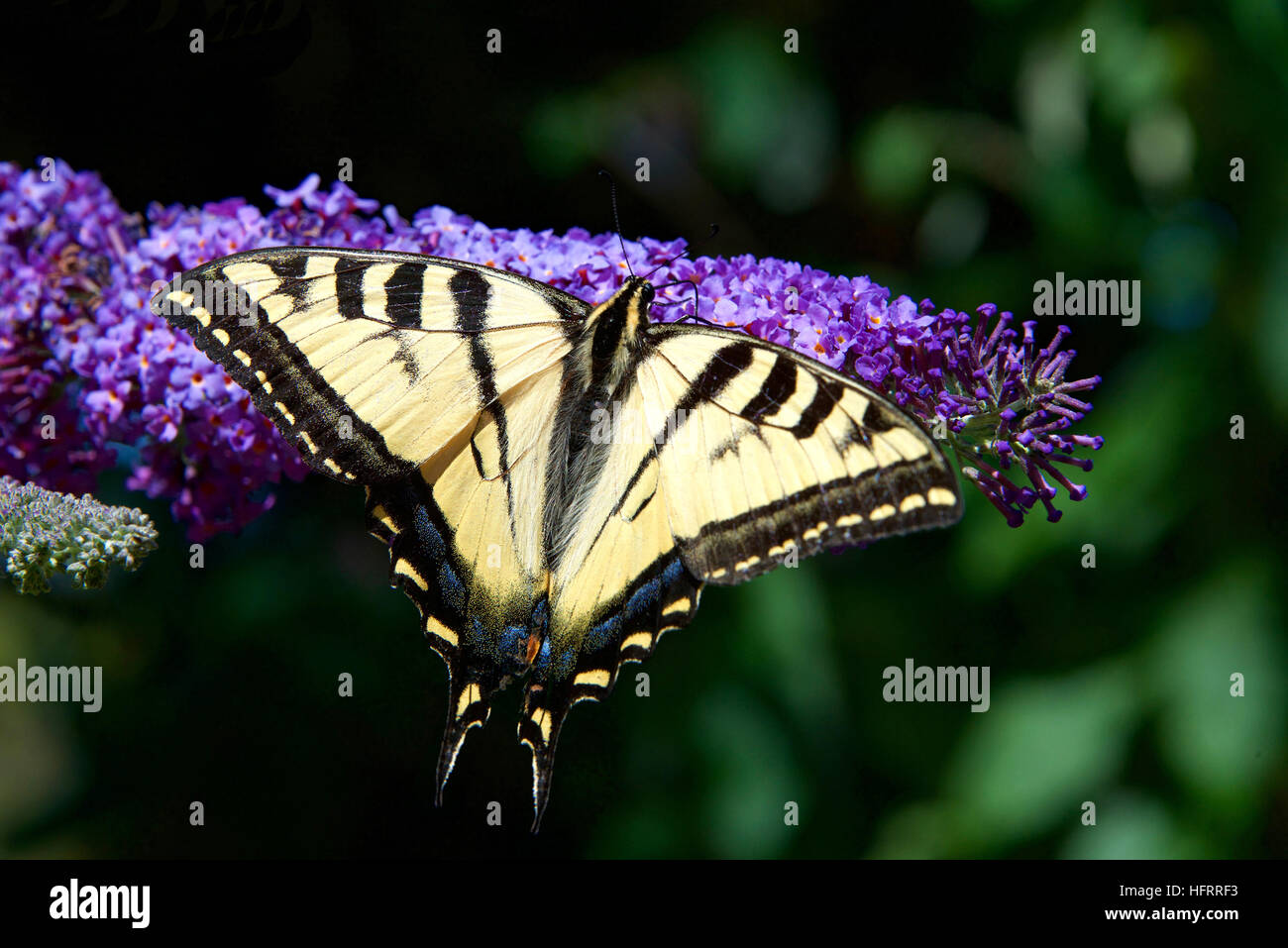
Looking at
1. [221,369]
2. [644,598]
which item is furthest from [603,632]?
[221,369]

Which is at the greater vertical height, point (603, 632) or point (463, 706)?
point (603, 632)

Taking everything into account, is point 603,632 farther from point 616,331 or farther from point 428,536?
point 616,331

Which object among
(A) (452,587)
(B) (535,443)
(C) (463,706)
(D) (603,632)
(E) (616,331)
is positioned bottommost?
(C) (463,706)

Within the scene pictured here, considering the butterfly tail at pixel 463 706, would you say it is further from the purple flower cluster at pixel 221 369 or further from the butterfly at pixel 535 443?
the purple flower cluster at pixel 221 369

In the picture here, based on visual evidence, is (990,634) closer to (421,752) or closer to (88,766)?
(421,752)

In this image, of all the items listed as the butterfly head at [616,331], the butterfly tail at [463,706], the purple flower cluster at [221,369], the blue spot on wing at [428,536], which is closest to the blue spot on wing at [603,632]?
the butterfly tail at [463,706]

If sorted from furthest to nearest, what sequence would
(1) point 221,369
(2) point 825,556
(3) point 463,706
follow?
(2) point 825,556, (1) point 221,369, (3) point 463,706

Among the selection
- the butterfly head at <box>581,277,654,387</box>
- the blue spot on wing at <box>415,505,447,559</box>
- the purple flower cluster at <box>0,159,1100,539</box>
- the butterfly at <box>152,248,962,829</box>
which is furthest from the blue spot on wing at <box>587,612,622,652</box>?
the purple flower cluster at <box>0,159,1100,539</box>
